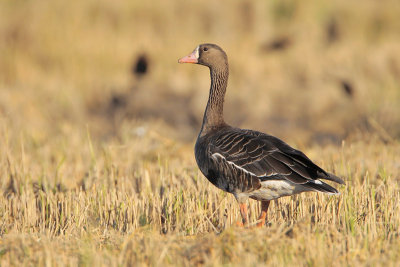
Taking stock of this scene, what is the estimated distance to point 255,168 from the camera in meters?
6.03

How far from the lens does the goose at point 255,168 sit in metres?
5.83

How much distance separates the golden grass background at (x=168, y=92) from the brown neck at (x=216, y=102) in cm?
85

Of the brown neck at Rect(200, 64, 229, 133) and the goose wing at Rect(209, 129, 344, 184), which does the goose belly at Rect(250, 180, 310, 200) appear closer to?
the goose wing at Rect(209, 129, 344, 184)

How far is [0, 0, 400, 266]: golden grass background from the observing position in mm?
8188

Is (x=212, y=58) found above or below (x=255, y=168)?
above

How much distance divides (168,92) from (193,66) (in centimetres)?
103

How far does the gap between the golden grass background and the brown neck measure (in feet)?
2.80

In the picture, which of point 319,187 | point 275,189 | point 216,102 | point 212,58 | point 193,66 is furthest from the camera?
point 193,66

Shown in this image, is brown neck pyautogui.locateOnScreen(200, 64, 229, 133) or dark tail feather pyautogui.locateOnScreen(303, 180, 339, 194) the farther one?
brown neck pyautogui.locateOnScreen(200, 64, 229, 133)

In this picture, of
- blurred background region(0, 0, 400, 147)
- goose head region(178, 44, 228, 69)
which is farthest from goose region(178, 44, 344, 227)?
blurred background region(0, 0, 400, 147)

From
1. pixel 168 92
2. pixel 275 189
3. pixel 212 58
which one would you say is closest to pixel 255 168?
pixel 275 189

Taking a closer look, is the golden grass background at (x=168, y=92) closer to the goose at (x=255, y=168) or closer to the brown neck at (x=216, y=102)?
the goose at (x=255, y=168)

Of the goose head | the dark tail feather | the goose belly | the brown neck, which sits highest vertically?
the goose head

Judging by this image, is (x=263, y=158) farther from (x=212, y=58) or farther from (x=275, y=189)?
(x=212, y=58)
